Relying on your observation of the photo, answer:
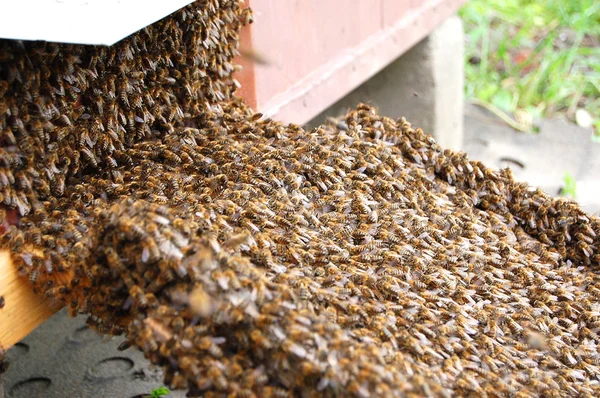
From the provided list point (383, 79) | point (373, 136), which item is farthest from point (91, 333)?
point (383, 79)

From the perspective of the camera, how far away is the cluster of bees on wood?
6.43ft

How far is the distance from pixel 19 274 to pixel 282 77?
2.29 metres

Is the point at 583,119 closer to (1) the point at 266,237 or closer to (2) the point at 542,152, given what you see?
(2) the point at 542,152

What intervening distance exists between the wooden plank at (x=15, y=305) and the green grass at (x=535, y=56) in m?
7.26

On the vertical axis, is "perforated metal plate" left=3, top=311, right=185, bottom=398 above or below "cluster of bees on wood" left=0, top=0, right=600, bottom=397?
below

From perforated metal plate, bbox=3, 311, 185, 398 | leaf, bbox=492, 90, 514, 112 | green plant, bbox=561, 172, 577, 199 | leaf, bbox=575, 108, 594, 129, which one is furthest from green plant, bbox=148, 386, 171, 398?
leaf, bbox=575, 108, 594, 129

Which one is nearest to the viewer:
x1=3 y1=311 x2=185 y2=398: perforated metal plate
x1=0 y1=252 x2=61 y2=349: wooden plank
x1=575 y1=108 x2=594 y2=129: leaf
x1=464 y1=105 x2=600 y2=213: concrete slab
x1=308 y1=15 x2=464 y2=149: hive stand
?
x1=0 y1=252 x2=61 y2=349: wooden plank

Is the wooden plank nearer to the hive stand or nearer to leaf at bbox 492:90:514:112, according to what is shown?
the hive stand

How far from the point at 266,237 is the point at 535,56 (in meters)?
8.17

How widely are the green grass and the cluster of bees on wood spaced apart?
5852mm

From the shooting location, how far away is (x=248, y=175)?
2785 millimetres

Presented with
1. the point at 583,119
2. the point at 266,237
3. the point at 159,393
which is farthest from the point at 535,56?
the point at 266,237

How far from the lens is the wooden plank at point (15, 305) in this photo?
2.36m

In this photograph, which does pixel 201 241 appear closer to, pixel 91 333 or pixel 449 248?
pixel 449 248
